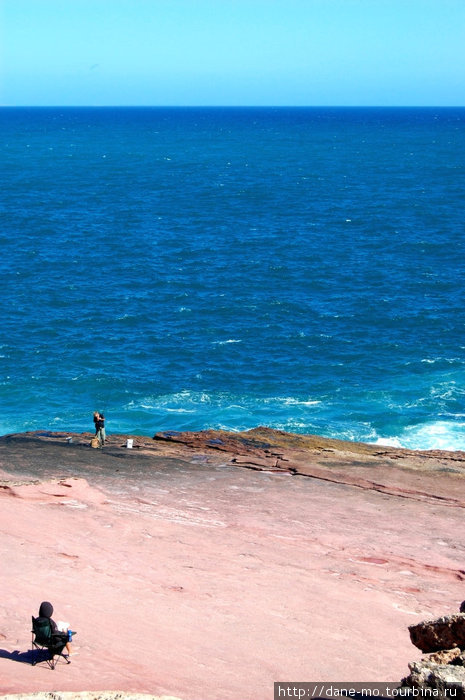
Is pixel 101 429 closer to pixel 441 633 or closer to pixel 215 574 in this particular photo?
pixel 215 574

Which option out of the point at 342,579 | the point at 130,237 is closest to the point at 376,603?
the point at 342,579

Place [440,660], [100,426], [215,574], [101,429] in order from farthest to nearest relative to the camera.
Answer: [101,429]
[100,426]
[215,574]
[440,660]

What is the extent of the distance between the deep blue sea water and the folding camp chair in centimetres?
3398

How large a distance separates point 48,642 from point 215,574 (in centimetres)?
678

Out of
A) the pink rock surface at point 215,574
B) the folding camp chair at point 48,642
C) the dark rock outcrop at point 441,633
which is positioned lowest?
the pink rock surface at point 215,574

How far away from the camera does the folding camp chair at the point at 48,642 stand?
1555cm

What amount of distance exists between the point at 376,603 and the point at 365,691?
5.28 metres

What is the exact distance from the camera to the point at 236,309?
241 feet

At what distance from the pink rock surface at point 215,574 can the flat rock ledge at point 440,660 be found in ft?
6.77

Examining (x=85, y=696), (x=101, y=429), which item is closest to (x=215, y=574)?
(x=85, y=696)

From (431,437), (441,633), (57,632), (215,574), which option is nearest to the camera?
(441,633)

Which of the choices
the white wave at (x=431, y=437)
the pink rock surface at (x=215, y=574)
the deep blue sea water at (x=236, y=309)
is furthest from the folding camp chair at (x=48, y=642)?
the deep blue sea water at (x=236, y=309)

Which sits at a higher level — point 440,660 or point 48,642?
point 440,660

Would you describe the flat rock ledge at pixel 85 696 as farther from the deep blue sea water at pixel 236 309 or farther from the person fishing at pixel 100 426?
the deep blue sea water at pixel 236 309
